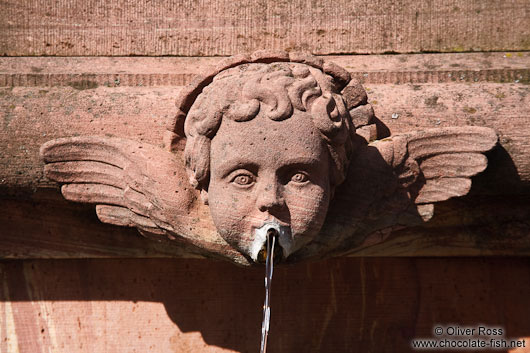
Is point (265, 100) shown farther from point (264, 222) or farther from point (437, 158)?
point (437, 158)

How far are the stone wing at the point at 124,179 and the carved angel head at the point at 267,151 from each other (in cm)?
21

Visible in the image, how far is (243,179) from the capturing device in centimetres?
200

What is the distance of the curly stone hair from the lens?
201 cm

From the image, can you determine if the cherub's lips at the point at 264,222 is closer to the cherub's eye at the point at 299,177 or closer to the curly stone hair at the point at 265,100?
the cherub's eye at the point at 299,177

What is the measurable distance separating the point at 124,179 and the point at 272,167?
66cm

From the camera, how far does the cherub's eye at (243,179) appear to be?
2.00 meters

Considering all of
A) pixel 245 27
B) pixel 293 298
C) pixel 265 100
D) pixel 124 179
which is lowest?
pixel 293 298

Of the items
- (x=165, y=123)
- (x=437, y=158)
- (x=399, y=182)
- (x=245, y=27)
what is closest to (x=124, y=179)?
(x=165, y=123)

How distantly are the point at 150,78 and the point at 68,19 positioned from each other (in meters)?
0.48

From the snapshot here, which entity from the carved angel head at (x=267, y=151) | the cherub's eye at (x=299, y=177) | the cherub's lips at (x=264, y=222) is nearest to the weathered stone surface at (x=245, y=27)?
the carved angel head at (x=267, y=151)

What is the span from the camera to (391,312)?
115 inches

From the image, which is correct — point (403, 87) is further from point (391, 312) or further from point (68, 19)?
point (68, 19)

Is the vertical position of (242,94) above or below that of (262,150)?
above

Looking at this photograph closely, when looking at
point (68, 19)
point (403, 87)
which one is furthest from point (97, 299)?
point (403, 87)
